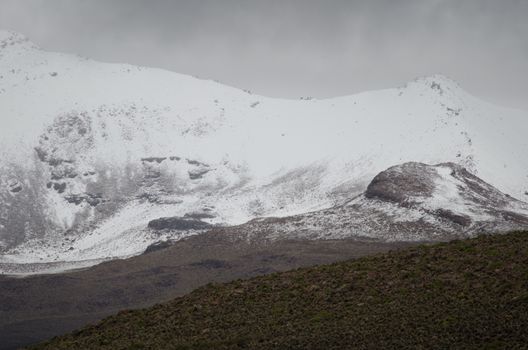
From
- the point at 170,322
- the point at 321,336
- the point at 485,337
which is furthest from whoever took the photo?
the point at 170,322

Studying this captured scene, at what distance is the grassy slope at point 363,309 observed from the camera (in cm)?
4097

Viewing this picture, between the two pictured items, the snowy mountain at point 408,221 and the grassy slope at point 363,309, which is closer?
the grassy slope at point 363,309

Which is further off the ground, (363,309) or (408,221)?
(363,309)

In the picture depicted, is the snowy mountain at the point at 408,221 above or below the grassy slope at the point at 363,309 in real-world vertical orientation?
below

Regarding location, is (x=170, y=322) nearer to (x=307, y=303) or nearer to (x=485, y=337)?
(x=307, y=303)

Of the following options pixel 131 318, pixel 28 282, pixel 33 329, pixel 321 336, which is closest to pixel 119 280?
pixel 28 282

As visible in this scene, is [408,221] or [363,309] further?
[408,221]

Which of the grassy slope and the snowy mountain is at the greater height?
the grassy slope

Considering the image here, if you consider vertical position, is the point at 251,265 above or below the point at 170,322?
below

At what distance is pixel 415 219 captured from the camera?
18112 cm

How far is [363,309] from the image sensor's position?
152 feet

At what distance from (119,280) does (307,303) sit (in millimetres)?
127923

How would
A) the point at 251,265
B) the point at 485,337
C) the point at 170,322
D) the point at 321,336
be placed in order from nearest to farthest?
1. the point at 485,337
2. the point at 321,336
3. the point at 170,322
4. the point at 251,265

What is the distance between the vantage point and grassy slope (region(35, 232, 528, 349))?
41.0m
